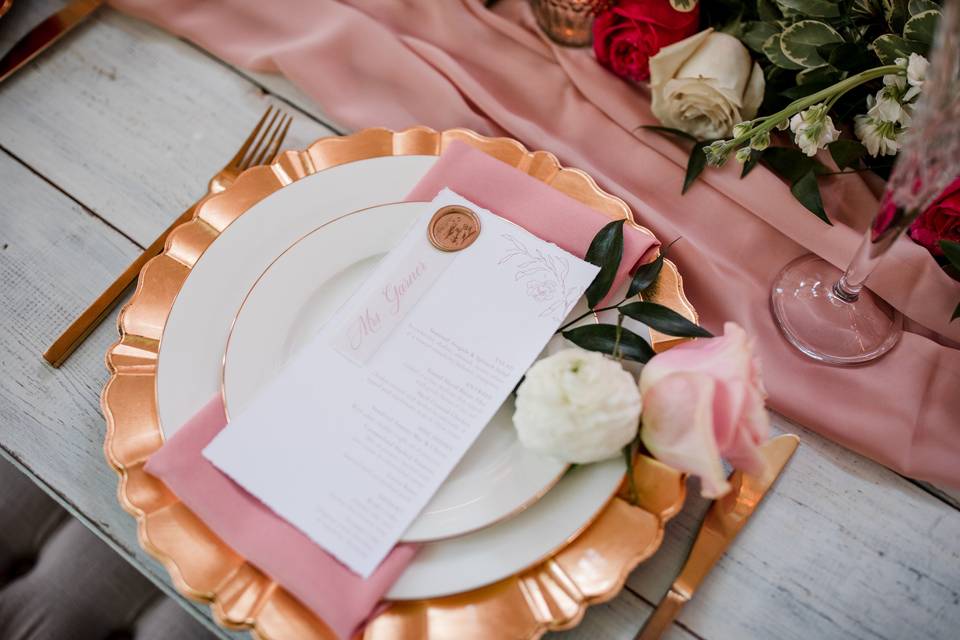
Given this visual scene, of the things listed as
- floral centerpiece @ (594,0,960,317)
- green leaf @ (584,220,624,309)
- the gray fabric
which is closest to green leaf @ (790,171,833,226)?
floral centerpiece @ (594,0,960,317)

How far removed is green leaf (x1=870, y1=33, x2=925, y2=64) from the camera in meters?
0.57

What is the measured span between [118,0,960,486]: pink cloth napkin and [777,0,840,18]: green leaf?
147 mm

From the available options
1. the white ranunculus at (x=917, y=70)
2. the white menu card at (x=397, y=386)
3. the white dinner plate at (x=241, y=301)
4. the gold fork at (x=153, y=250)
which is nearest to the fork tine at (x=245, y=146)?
the gold fork at (x=153, y=250)

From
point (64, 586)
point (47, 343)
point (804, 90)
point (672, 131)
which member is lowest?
point (64, 586)

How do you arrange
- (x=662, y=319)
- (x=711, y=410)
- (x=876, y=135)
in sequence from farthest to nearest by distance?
1. (x=876, y=135)
2. (x=662, y=319)
3. (x=711, y=410)

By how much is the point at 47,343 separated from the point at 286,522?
0.33 metres

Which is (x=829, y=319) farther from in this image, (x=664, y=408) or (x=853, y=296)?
(x=664, y=408)

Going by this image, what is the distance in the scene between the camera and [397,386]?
51cm

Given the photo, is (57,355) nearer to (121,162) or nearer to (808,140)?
(121,162)

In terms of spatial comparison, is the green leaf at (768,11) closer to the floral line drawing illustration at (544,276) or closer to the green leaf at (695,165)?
the green leaf at (695,165)

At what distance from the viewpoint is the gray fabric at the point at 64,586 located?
66 centimetres

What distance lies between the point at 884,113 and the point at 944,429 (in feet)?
0.90

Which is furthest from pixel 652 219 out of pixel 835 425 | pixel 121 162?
pixel 121 162

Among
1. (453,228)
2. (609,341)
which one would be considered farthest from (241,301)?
(609,341)
